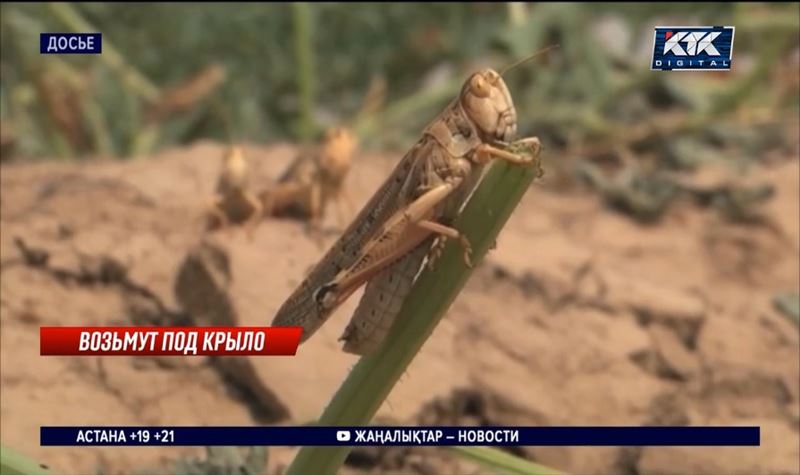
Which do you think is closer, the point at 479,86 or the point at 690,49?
the point at 479,86

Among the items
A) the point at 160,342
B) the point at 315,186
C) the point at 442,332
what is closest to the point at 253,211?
the point at 315,186

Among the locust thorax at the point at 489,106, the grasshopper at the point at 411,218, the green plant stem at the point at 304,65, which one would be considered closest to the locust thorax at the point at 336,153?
the green plant stem at the point at 304,65

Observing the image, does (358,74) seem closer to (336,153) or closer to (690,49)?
(336,153)

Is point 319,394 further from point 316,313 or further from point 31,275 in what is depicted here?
point 31,275

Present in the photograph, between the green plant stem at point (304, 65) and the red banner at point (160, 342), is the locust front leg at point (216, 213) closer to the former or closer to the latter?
the red banner at point (160, 342)

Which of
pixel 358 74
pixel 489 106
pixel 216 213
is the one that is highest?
pixel 489 106

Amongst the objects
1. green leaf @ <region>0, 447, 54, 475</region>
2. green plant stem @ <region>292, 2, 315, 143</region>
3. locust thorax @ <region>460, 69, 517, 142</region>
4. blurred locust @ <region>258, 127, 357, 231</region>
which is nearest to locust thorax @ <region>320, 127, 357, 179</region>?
blurred locust @ <region>258, 127, 357, 231</region>
